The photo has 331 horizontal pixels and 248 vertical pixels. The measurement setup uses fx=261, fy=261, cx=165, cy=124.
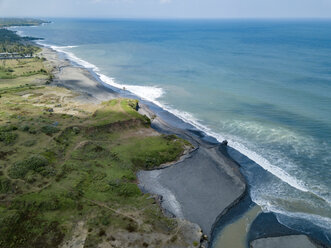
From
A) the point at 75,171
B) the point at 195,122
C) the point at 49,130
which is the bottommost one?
the point at 195,122

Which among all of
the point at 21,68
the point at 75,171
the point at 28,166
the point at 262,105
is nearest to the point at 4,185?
the point at 28,166

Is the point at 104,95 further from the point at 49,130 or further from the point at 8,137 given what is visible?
the point at 8,137

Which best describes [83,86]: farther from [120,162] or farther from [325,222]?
[325,222]

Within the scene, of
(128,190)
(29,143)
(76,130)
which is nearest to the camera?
(128,190)

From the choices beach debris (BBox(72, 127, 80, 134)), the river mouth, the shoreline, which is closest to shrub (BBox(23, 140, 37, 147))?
beach debris (BBox(72, 127, 80, 134))

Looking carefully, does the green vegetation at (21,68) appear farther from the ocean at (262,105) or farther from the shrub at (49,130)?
the shrub at (49,130)
